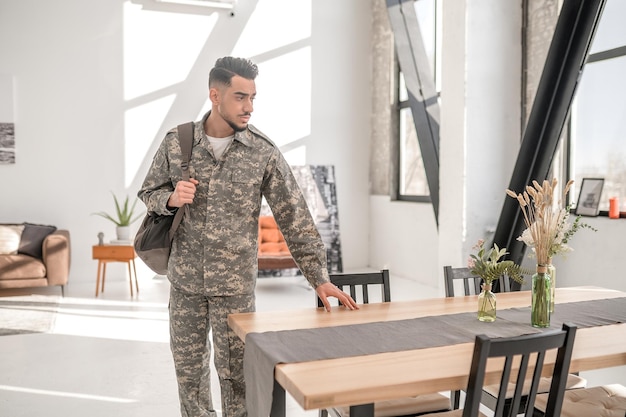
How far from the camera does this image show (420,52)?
22.7 ft

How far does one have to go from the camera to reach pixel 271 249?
7.48 m

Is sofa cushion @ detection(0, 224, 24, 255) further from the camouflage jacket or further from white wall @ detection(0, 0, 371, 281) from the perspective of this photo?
the camouflage jacket

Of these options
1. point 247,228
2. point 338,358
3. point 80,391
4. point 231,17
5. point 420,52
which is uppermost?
point 231,17

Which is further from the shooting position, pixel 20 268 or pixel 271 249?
pixel 271 249

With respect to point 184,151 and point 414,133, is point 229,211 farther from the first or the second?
point 414,133

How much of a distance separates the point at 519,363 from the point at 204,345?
51.6 inches

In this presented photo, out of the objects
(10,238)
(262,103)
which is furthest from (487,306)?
(262,103)

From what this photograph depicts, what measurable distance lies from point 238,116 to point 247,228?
46 centimetres

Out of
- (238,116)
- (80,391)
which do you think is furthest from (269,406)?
(80,391)

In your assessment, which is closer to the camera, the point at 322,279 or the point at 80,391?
the point at 322,279

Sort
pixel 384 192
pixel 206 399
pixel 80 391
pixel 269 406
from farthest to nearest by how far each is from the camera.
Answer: pixel 384 192 → pixel 80 391 → pixel 206 399 → pixel 269 406

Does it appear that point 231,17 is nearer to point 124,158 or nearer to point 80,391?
point 124,158

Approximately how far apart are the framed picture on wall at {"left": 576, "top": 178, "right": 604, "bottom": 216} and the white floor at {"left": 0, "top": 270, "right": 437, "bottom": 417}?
83.0 inches

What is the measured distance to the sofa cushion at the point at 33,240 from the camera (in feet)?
22.0
